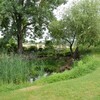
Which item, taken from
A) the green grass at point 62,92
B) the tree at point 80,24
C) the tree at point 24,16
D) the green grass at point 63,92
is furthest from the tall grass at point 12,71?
the tree at point 24,16

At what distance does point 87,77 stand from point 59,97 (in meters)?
Result: 2.82

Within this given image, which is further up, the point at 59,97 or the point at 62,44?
the point at 62,44

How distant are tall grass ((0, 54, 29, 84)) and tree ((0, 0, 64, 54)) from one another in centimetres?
1013

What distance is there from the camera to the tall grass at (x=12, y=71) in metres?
10.8

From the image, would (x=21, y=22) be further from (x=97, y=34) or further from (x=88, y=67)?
(x=88, y=67)

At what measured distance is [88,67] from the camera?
1275 centimetres

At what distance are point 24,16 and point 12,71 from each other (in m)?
11.9

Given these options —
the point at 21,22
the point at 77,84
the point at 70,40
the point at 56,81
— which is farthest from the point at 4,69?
the point at 21,22

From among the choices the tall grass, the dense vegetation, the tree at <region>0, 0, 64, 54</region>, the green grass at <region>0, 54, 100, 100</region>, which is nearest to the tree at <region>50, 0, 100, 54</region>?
the dense vegetation

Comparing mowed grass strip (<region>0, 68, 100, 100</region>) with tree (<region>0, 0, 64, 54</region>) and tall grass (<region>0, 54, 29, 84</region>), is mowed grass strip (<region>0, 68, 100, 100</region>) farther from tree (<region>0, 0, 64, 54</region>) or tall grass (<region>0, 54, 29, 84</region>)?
tree (<region>0, 0, 64, 54</region>)

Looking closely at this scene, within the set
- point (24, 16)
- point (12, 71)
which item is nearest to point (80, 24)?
point (24, 16)

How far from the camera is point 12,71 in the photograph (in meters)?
11.0

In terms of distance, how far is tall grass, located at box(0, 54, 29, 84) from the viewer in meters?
10.8

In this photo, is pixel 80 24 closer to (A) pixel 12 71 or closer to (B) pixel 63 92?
(A) pixel 12 71
